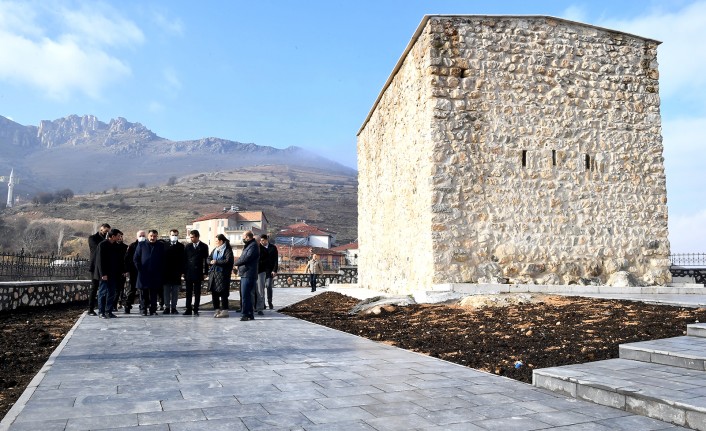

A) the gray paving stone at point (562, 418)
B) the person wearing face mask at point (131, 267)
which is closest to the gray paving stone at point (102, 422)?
the gray paving stone at point (562, 418)

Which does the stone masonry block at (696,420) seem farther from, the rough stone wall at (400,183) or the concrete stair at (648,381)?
the rough stone wall at (400,183)

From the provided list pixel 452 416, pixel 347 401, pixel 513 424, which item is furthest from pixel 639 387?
pixel 347 401

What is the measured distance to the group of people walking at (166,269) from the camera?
351 inches

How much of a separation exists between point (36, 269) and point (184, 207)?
83.7 metres

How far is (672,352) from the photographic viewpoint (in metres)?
4.35

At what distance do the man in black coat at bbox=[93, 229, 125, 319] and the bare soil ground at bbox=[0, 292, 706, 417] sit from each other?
665 mm

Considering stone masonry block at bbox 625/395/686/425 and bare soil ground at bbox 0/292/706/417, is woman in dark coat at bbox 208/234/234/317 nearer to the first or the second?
bare soil ground at bbox 0/292/706/417

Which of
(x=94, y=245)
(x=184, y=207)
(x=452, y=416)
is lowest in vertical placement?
(x=452, y=416)

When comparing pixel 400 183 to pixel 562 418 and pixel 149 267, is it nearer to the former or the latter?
pixel 149 267

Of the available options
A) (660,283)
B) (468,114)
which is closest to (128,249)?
(468,114)

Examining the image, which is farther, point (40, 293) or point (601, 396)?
point (40, 293)

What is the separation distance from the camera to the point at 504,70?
36.7 ft

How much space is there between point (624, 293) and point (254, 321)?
23.9ft

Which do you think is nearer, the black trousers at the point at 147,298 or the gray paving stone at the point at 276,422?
the gray paving stone at the point at 276,422
